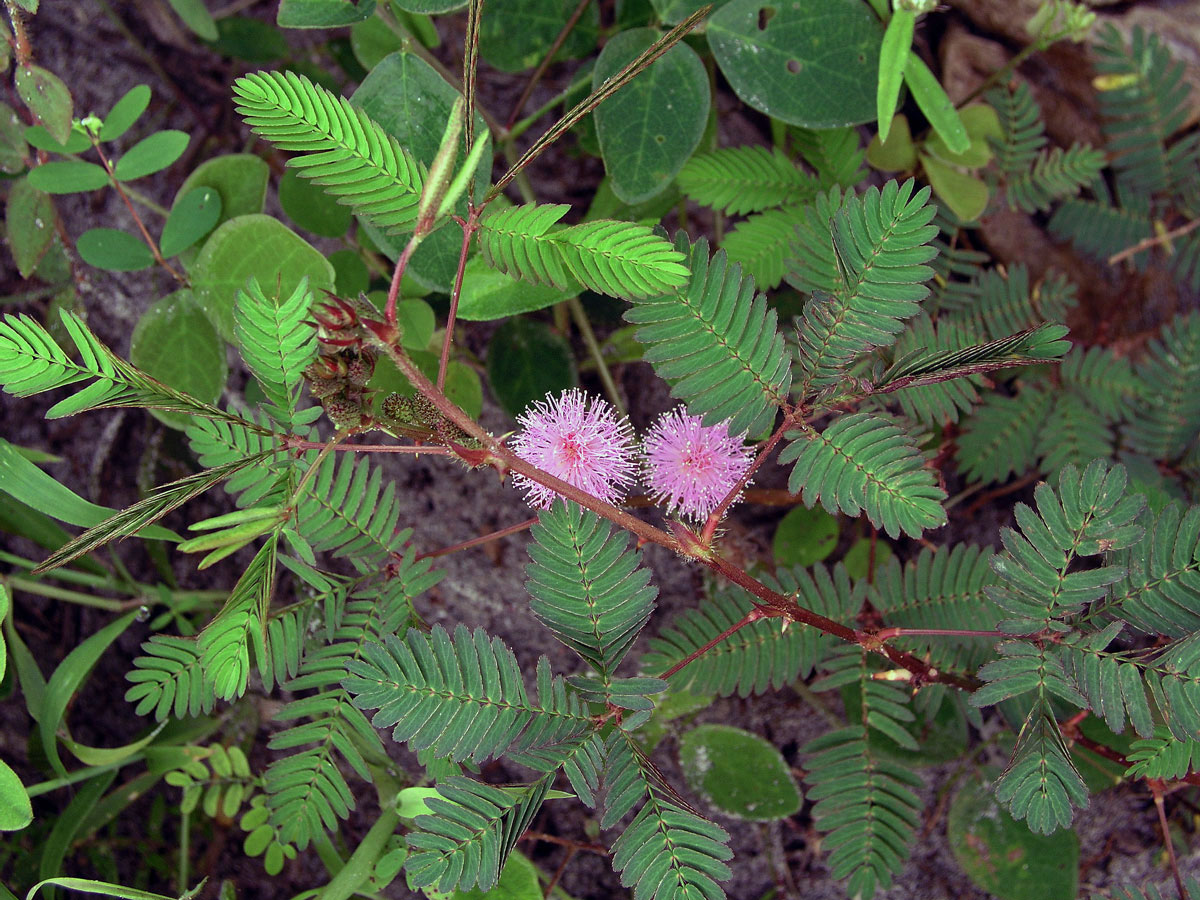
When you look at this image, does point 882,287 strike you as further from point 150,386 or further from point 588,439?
point 150,386

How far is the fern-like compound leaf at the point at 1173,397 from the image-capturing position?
209 cm

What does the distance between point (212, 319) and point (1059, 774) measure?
1.82 metres

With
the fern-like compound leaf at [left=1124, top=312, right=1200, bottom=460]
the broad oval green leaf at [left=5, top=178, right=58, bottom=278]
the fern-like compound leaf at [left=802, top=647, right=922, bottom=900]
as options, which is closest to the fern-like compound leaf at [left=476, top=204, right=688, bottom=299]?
the fern-like compound leaf at [left=802, top=647, right=922, bottom=900]

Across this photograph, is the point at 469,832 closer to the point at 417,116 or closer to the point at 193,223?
the point at 417,116

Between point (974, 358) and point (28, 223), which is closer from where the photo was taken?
point (974, 358)

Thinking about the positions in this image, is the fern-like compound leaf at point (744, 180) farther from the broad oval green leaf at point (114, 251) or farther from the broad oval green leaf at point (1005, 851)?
the broad oval green leaf at point (1005, 851)

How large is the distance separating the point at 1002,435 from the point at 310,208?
1.74 metres

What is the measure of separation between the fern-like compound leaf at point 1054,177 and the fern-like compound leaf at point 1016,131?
0.10 ft

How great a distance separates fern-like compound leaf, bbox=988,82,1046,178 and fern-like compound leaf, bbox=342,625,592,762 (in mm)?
1792

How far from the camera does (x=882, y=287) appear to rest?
1.38 metres

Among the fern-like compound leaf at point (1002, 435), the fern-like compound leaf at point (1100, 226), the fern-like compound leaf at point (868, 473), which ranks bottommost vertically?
the fern-like compound leaf at point (868, 473)

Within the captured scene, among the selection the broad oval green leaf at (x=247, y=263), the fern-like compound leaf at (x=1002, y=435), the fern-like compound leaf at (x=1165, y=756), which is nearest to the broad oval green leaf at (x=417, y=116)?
the broad oval green leaf at (x=247, y=263)

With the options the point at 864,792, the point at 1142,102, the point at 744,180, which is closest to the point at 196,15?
the point at 744,180

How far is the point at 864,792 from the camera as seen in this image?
1.69 metres
